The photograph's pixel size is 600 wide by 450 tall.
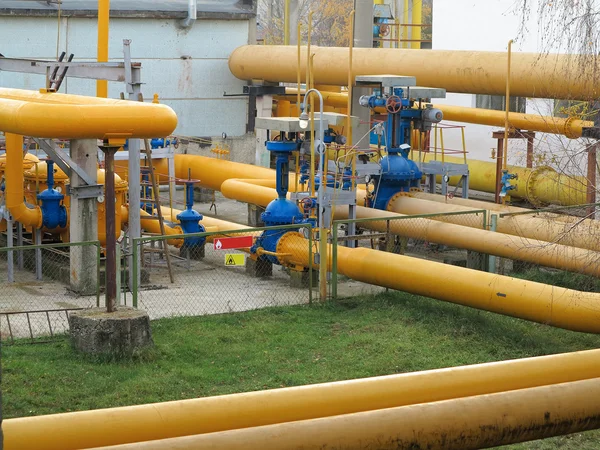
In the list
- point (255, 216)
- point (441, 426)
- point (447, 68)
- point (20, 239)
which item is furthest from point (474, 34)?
point (441, 426)

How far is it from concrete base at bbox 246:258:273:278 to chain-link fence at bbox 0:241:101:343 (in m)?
2.09

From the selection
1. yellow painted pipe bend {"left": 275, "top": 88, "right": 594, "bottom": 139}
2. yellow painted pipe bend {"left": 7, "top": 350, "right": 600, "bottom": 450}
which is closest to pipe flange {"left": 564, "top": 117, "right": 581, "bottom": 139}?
yellow painted pipe bend {"left": 275, "top": 88, "right": 594, "bottom": 139}

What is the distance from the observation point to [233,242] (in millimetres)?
12461

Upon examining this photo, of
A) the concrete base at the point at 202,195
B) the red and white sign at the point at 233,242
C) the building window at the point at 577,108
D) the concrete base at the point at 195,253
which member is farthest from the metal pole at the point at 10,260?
the concrete base at the point at 202,195

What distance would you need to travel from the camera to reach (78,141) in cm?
1258

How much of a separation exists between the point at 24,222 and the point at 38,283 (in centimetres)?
98

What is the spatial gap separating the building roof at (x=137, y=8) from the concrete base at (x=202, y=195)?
3895mm

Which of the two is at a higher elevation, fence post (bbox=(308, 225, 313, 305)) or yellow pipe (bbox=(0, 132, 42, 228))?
yellow pipe (bbox=(0, 132, 42, 228))

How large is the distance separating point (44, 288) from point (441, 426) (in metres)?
9.58

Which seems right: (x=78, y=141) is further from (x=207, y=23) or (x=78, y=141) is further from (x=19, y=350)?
(x=207, y=23)

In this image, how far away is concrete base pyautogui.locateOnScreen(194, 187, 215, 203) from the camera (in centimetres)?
2139

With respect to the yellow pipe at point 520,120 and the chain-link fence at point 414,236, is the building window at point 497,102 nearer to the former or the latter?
the yellow pipe at point 520,120

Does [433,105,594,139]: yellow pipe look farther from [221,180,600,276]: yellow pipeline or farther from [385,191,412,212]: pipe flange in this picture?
[221,180,600,276]: yellow pipeline

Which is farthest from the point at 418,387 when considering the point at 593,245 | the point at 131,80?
the point at 131,80
